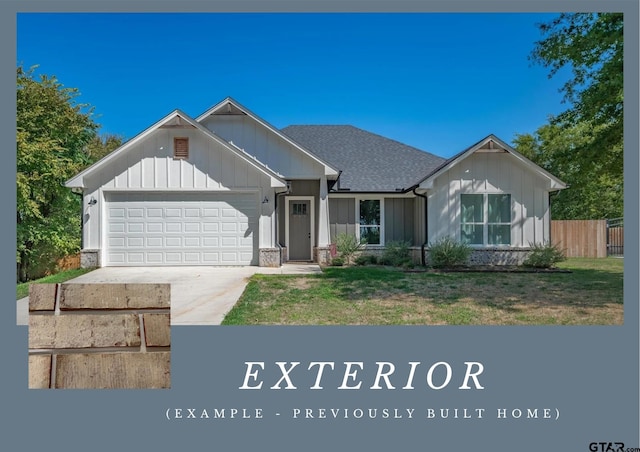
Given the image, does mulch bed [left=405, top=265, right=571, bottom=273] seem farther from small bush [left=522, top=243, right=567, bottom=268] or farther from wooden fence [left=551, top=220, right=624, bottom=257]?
wooden fence [left=551, top=220, right=624, bottom=257]

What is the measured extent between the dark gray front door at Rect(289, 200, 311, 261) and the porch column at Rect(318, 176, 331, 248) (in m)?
0.93

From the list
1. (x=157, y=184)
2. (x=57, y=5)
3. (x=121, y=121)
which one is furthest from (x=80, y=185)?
(x=57, y=5)

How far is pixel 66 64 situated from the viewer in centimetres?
694

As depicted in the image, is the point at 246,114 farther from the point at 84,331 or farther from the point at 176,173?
the point at 84,331

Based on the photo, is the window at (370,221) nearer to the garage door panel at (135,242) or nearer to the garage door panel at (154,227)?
the garage door panel at (154,227)

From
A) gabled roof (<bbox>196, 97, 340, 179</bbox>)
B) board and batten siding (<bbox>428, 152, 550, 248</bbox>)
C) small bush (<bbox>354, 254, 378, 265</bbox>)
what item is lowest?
small bush (<bbox>354, 254, 378, 265</bbox>)

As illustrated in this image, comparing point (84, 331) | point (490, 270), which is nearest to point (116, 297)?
point (84, 331)

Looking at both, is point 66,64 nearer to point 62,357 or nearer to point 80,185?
point 80,185

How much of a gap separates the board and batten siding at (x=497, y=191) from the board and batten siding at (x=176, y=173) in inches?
206

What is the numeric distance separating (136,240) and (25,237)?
3.55m

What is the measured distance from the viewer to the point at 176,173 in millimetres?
9961

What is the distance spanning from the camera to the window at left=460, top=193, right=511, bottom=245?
11586mm

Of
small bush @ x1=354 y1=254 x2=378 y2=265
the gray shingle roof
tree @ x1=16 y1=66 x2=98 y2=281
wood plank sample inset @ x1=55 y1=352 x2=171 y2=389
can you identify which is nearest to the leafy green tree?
tree @ x1=16 y1=66 x2=98 y2=281

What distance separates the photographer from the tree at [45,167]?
8969 millimetres
